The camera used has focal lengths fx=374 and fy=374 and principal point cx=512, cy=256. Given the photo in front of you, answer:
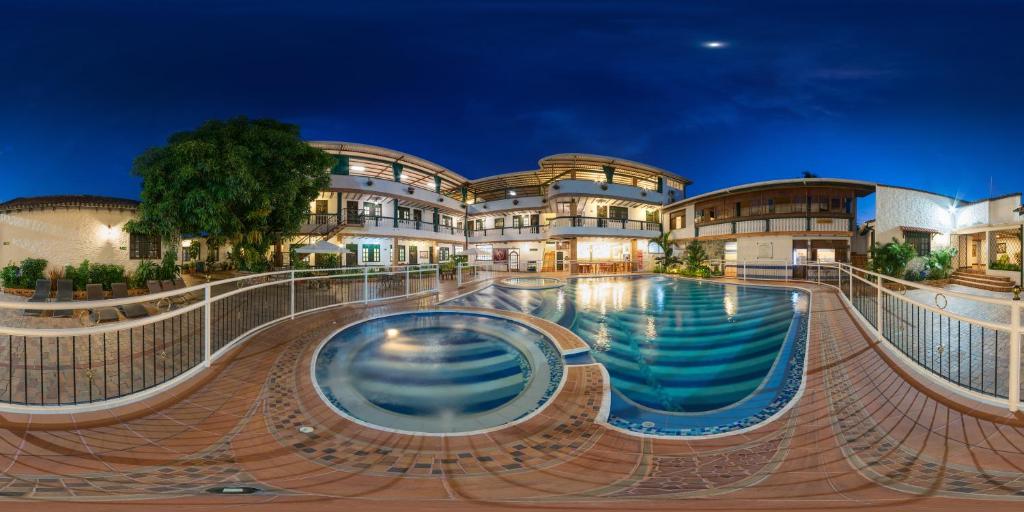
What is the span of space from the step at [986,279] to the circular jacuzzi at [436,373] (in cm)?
2057

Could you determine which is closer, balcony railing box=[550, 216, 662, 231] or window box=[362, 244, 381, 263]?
window box=[362, 244, 381, 263]

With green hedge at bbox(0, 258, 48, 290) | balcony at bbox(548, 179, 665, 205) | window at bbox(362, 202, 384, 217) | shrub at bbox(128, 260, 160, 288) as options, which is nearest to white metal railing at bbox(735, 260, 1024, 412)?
balcony at bbox(548, 179, 665, 205)

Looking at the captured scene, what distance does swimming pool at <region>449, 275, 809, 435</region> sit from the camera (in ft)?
15.6

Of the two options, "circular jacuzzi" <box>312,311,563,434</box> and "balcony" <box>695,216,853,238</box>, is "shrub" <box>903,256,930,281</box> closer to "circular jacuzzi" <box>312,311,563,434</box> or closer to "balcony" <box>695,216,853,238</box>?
"balcony" <box>695,216,853,238</box>

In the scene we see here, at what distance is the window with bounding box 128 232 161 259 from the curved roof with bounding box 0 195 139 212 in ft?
4.73

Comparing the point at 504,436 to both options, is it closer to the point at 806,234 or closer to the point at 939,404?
the point at 939,404

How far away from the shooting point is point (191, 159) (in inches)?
533

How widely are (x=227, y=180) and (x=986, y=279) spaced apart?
3121cm

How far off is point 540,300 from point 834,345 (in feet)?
29.4

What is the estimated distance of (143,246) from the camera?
18047 millimetres

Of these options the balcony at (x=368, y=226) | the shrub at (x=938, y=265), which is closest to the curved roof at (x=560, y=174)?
the balcony at (x=368, y=226)

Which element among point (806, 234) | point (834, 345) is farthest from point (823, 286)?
point (834, 345)

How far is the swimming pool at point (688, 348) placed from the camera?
188 inches

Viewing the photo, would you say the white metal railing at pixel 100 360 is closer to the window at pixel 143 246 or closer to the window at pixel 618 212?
the window at pixel 143 246
